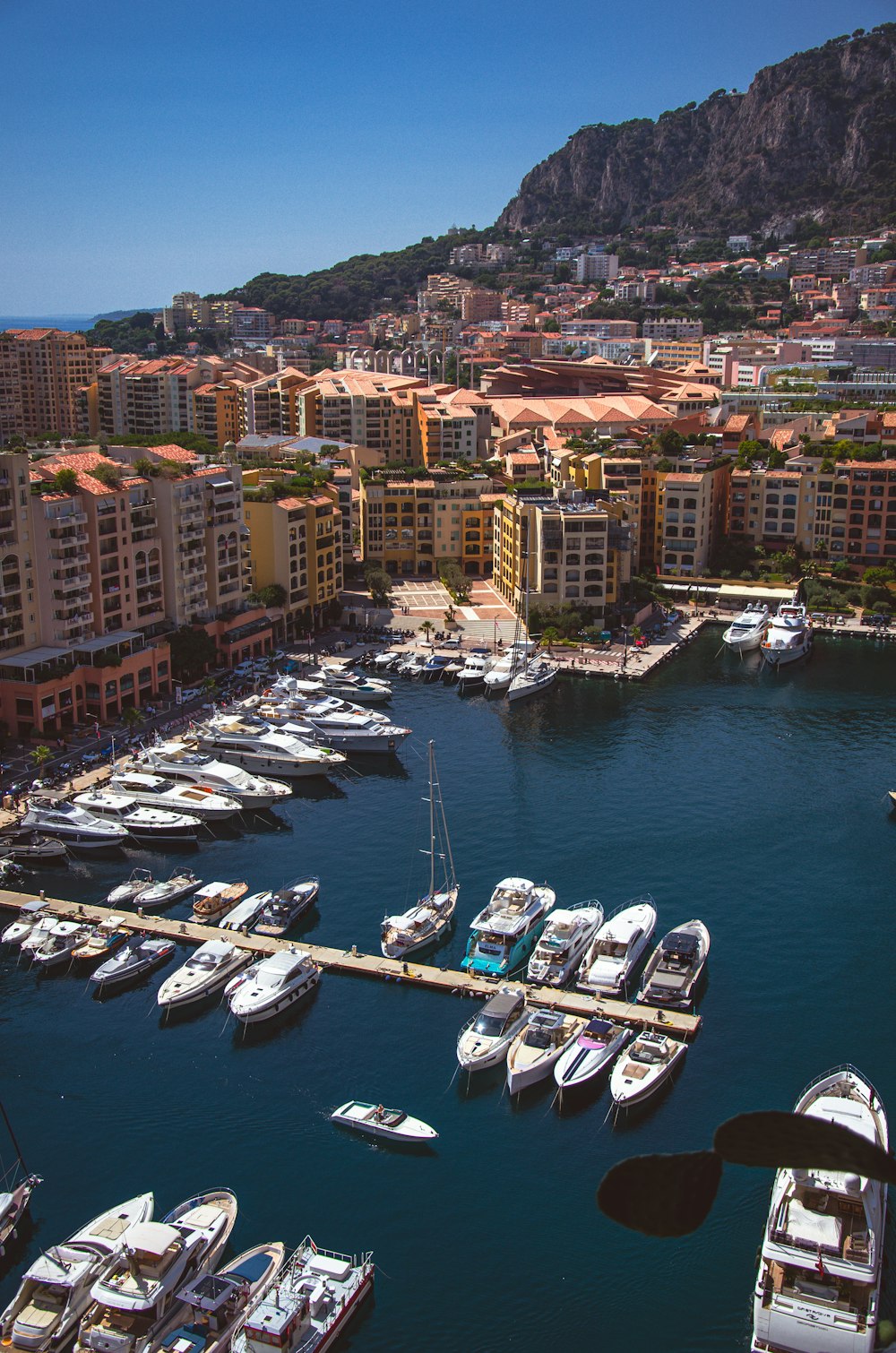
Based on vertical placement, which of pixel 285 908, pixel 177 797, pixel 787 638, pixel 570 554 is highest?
pixel 570 554

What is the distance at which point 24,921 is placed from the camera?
30.8 metres

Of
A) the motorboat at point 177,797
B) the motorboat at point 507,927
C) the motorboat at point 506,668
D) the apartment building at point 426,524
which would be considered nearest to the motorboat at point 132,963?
the motorboat at point 507,927

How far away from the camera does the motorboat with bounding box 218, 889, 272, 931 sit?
30.4 meters

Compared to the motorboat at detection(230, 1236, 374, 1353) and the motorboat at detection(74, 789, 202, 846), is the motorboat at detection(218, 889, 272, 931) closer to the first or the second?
the motorboat at detection(74, 789, 202, 846)

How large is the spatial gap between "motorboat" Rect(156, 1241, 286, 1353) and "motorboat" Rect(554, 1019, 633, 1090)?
6.78 meters

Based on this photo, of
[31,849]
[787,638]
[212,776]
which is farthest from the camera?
[787,638]

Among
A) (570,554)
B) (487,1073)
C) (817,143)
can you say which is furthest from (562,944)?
(817,143)

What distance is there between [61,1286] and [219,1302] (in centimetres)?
230

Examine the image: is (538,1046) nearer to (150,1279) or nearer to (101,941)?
(150,1279)

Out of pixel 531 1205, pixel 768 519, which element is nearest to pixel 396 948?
pixel 531 1205

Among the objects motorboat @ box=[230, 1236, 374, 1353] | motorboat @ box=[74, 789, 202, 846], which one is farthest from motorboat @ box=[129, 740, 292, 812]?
motorboat @ box=[230, 1236, 374, 1353]

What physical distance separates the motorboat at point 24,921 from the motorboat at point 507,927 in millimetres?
10298

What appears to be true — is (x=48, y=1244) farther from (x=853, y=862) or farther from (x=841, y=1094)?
(x=853, y=862)

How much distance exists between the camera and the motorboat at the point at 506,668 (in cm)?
5016
